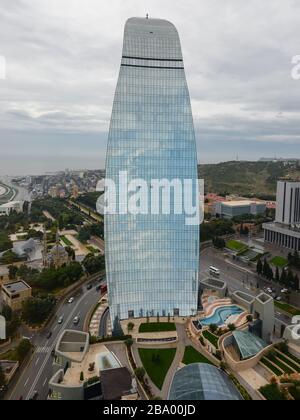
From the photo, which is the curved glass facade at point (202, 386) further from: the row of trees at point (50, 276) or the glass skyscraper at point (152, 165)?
the row of trees at point (50, 276)

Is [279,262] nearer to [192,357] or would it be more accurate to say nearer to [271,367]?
[271,367]

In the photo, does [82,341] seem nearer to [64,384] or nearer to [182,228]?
[64,384]

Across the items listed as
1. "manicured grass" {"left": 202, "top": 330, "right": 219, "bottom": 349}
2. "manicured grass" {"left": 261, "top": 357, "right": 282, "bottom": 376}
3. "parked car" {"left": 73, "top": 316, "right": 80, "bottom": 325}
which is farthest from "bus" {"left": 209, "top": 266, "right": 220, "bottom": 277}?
"manicured grass" {"left": 261, "top": 357, "right": 282, "bottom": 376}

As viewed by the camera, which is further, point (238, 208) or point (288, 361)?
point (238, 208)

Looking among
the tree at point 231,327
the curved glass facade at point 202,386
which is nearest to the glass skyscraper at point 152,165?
the tree at point 231,327

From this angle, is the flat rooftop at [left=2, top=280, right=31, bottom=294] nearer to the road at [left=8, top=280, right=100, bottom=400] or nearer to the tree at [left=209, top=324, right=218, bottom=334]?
the road at [left=8, top=280, right=100, bottom=400]

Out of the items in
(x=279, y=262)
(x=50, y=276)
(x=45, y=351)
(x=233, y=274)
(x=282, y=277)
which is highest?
(x=50, y=276)

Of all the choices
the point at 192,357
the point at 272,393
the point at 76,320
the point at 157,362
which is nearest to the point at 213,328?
the point at 192,357
